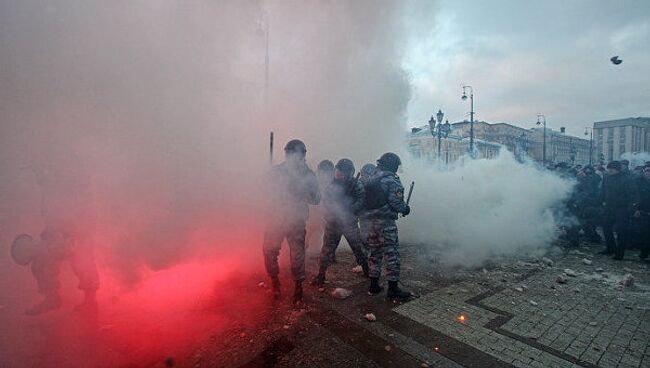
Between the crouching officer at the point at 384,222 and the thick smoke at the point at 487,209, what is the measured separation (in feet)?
8.53

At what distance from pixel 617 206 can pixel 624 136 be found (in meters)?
67.5

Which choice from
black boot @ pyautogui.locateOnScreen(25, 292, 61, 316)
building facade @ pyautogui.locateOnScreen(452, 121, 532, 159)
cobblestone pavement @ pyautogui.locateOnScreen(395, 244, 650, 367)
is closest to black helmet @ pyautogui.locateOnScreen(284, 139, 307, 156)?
cobblestone pavement @ pyautogui.locateOnScreen(395, 244, 650, 367)

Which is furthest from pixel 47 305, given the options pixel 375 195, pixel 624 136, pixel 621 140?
pixel 621 140

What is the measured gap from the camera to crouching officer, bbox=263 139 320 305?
420 cm

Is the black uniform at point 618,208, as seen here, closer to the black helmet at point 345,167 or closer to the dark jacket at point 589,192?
the dark jacket at point 589,192

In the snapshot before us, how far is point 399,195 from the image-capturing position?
4406mm

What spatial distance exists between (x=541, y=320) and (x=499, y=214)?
171 inches

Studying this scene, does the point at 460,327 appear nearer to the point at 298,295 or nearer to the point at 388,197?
the point at 388,197

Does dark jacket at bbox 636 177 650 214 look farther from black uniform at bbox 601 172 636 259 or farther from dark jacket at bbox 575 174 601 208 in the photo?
dark jacket at bbox 575 174 601 208

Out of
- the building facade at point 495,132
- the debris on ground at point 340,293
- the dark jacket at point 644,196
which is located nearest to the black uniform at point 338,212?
the debris on ground at point 340,293

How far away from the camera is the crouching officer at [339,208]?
4770mm

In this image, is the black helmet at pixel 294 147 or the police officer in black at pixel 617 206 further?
the police officer in black at pixel 617 206

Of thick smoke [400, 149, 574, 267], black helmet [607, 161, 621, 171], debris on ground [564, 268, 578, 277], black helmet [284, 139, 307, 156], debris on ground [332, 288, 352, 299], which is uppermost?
black helmet [284, 139, 307, 156]

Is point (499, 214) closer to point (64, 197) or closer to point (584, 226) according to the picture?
point (584, 226)
